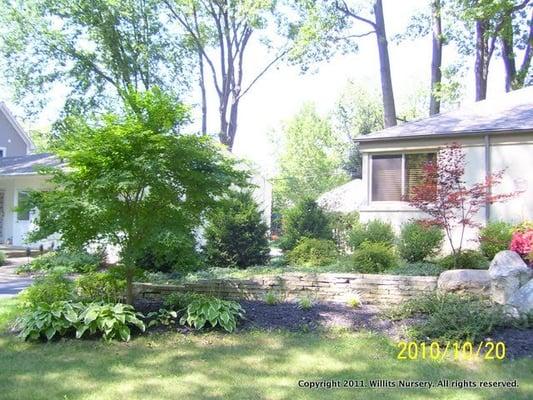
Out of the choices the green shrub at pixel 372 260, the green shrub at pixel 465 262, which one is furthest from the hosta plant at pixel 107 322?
the green shrub at pixel 465 262

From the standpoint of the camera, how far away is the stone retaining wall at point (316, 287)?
778 cm

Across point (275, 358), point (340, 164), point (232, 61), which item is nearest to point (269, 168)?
point (340, 164)

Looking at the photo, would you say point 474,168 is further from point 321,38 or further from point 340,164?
point 340,164

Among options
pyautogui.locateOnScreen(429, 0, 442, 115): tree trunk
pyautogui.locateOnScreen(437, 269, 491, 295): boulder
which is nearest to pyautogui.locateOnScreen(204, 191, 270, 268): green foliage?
pyautogui.locateOnScreen(437, 269, 491, 295): boulder

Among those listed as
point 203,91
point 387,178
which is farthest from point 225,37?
point 387,178

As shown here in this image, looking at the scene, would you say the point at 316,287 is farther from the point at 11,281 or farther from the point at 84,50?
the point at 84,50

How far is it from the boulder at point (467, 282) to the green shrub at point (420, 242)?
255 cm

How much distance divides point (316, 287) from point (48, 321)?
13.5ft

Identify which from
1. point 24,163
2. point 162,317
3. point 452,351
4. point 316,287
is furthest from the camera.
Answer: point 24,163

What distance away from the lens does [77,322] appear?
591cm

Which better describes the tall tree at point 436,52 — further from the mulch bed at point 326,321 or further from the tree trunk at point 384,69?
the mulch bed at point 326,321

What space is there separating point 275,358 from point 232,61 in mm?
23950

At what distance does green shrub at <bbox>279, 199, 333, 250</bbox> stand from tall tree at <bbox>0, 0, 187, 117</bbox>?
1443 cm

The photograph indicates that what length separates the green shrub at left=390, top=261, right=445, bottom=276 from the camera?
27.8 feet
